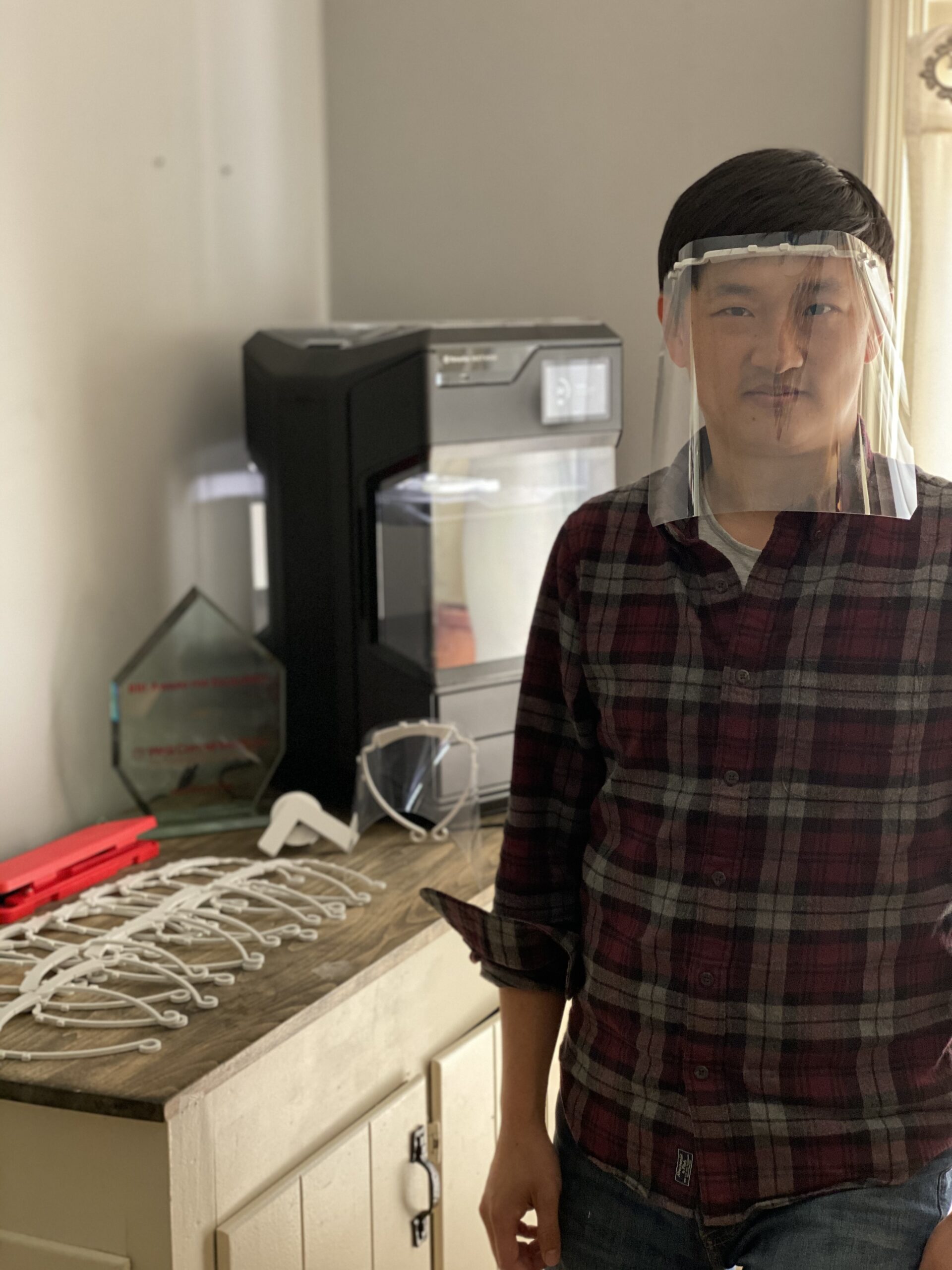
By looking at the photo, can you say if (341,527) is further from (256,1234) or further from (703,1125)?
(703,1125)

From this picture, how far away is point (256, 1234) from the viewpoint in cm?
108

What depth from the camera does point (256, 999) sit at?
1147 millimetres

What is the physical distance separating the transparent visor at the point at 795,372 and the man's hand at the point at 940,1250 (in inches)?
16.7

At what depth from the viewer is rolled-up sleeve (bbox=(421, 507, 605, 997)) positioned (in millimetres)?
958

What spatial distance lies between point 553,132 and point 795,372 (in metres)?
1.30

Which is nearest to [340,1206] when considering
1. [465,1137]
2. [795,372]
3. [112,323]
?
[465,1137]

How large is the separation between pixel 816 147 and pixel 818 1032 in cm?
139

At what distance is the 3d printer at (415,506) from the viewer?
160 centimetres

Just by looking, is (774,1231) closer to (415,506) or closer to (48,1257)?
(48,1257)

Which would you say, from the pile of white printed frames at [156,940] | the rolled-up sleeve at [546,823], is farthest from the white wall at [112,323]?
the rolled-up sleeve at [546,823]

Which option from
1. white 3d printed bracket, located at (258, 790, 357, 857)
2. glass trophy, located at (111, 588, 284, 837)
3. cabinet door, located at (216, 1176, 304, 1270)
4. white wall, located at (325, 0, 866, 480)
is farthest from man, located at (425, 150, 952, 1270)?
white wall, located at (325, 0, 866, 480)

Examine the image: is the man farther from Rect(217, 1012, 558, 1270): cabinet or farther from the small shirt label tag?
Rect(217, 1012, 558, 1270): cabinet

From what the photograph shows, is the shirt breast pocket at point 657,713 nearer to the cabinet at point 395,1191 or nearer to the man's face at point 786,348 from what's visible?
the man's face at point 786,348

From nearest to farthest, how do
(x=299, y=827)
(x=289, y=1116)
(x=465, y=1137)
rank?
1. (x=289, y=1116)
2. (x=465, y=1137)
3. (x=299, y=827)
